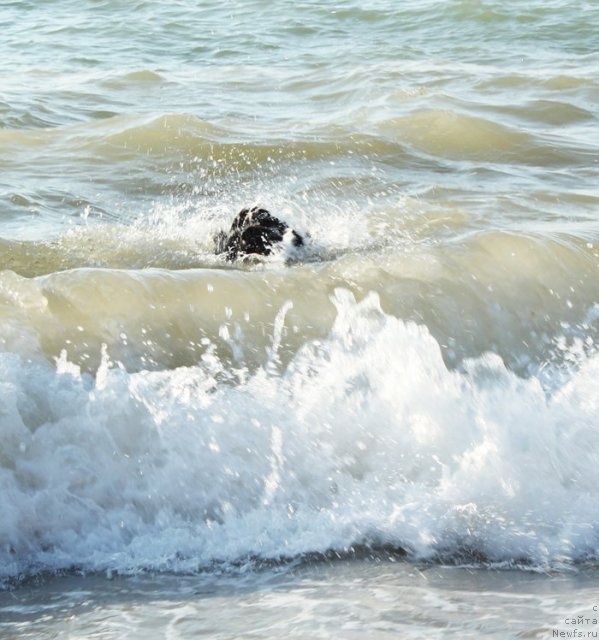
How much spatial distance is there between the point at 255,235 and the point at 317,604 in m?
2.27

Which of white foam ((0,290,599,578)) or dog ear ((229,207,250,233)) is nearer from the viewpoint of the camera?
white foam ((0,290,599,578))

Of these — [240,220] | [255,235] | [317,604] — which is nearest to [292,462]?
[317,604]

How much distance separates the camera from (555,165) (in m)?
7.14

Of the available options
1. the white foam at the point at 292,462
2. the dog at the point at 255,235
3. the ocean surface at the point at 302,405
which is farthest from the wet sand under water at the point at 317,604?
the dog at the point at 255,235

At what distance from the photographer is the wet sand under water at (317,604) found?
2875mm

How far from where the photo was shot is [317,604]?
3.08 metres

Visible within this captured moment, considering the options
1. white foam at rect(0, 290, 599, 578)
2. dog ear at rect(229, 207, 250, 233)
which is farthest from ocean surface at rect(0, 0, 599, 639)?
dog ear at rect(229, 207, 250, 233)

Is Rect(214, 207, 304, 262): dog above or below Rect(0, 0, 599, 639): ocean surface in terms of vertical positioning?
above

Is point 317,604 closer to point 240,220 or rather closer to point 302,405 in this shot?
point 302,405

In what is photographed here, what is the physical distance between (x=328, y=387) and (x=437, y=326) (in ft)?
2.15

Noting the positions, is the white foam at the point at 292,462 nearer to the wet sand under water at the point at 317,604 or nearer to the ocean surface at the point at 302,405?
the ocean surface at the point at 302,405

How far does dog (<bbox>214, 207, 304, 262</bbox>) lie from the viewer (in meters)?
5.06

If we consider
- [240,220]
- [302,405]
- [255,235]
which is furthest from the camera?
[240,220]

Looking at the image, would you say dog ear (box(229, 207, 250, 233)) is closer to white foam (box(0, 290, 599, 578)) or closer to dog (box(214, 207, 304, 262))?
dog (box(214, 207, 304, 262))
